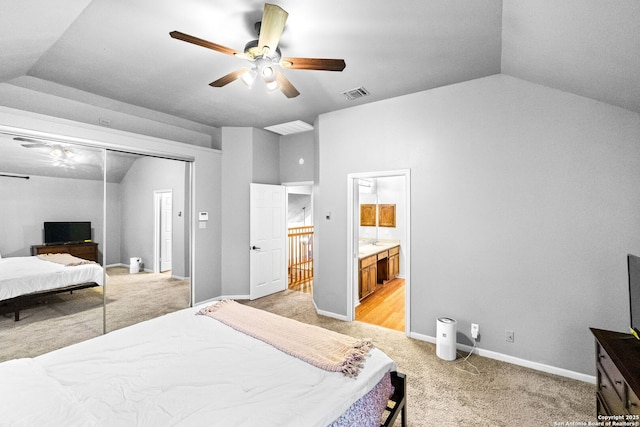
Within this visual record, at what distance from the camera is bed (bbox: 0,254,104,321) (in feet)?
8.79

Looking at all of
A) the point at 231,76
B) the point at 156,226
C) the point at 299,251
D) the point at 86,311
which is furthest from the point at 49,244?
the point at 299,251

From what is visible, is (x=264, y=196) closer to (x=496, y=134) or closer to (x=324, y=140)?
(x=324, y=140)

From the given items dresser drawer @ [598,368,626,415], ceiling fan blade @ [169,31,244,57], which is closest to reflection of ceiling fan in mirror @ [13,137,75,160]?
ceiling fan blade @ [169,31,244,57]

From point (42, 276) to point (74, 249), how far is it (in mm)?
363

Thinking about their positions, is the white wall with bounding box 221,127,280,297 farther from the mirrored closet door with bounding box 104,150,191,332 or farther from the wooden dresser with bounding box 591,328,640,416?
the wooden dresser with bounding box 591,328,640,416

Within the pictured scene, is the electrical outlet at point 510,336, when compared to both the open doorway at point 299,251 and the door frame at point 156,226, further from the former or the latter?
the door frame at point 156,226

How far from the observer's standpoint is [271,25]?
1768 mm

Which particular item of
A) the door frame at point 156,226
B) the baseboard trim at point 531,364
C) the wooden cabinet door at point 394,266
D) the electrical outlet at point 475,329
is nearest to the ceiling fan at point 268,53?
the door frame at point 156,226

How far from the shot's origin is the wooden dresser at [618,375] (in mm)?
1352

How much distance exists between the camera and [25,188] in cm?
277

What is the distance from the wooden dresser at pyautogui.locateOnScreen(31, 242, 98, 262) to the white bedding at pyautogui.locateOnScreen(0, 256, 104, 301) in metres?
0.08

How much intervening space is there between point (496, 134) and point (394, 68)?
1242mm

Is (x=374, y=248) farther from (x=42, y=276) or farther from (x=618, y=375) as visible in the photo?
(x=42, y=276)

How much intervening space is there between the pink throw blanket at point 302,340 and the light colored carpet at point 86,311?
6.17 feet
